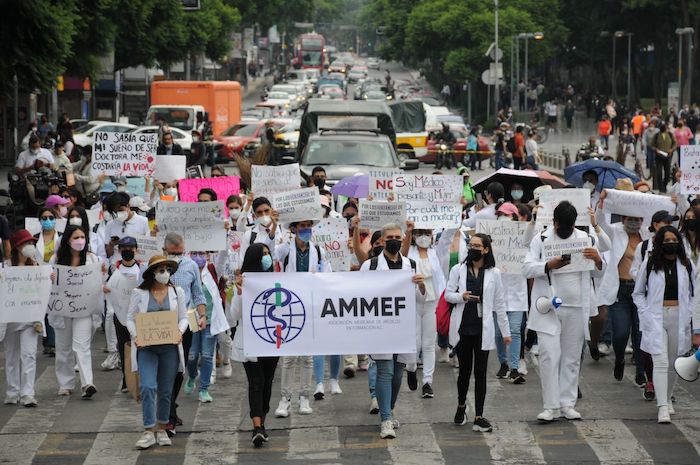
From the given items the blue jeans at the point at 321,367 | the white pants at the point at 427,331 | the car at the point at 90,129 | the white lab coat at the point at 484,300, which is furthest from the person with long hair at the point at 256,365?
the car at the point at 90,129

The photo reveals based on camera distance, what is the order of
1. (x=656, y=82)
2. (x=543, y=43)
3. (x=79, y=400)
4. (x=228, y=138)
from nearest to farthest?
(x=79, y=400) < (x=228, y=138) < (x=656, y=82) < (x=543, y=43)

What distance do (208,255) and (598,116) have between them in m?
61.4

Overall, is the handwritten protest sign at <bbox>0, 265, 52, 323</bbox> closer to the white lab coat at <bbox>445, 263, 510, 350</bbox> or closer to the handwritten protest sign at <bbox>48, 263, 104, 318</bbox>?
the handwritten protest sign at <bbox>48, 263, 104, 318</bbox>

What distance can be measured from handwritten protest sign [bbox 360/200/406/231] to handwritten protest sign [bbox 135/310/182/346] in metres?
3.24

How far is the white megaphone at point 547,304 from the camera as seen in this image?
40.7 feet

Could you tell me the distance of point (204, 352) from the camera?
1354 centimetres

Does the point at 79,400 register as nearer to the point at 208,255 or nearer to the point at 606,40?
the point at 208,255

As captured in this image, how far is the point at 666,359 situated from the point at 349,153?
44.5 ft

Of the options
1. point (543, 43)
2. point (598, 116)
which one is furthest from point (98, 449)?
point (543, 43)

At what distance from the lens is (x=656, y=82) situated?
260 feet

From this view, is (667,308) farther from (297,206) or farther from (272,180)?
(272,180)

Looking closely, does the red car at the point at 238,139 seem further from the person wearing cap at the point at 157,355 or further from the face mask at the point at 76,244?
the person wearing cap at the point at 157,355

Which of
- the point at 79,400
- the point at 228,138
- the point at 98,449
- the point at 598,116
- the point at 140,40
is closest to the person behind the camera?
the point at 98,449

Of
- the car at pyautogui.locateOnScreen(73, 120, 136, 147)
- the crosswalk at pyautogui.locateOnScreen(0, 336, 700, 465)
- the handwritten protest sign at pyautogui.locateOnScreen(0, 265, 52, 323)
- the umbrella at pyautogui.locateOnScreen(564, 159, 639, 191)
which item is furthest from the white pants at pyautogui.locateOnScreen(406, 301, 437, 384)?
the car at pyautogui.locateOnScreen(73, 120, 136, 147)
